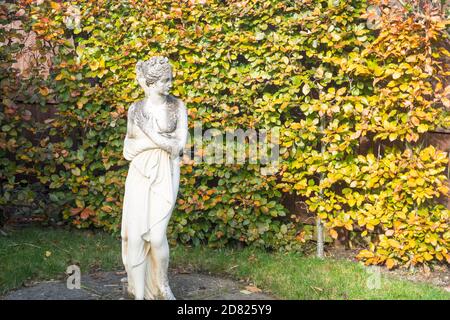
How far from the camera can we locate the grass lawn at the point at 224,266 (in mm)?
4801

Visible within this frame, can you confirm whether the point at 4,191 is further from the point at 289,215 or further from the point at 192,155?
the point at 289,215

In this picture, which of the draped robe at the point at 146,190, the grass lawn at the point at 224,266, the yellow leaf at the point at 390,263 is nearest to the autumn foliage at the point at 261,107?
the yellow leaf at the point at 390,263

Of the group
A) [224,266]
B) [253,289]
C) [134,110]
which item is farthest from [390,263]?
[134,110]

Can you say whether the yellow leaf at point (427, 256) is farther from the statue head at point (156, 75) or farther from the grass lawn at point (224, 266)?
the statue head at point (156, 75)

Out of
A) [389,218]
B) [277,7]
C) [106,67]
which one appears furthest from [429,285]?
[106,67]

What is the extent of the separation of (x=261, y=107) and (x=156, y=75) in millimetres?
1982

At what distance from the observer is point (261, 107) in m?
5.76

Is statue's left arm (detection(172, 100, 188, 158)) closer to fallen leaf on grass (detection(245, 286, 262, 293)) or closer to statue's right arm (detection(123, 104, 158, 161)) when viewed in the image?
statue's right arm (detection(123, 104, 158, 161))

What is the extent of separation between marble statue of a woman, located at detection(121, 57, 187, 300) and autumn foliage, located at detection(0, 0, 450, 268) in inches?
68.5

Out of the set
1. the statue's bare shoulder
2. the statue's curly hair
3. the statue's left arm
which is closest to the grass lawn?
the statue's left arm

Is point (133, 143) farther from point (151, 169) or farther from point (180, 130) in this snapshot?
point (180, 130)

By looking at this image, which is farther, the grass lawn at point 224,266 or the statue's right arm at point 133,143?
the grass lawn at point 224,266

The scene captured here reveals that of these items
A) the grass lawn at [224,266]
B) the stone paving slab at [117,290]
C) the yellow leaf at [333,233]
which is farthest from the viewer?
the yellow leaf at [333,233]
